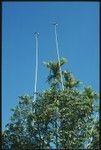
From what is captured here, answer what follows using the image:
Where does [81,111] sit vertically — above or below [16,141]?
above

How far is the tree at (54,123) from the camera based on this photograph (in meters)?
11.3

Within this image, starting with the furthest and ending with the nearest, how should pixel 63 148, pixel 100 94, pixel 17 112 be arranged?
pixel 100 94, pixel 17 112, pixel 63 148

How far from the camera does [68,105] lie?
1183 centimetres

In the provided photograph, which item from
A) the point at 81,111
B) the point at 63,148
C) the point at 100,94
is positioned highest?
the point at 100,94

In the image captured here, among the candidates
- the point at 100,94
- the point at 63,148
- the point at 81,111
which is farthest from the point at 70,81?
the point at 63,148

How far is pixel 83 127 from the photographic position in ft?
37.8

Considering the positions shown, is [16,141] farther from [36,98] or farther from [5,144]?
[36,98]

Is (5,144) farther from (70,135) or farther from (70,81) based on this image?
(70,81)

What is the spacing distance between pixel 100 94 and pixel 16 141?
3251mm

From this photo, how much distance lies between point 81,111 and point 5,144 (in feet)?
7.91

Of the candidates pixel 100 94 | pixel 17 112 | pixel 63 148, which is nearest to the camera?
pixel 63 148

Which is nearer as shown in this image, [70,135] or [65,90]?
[70,135]

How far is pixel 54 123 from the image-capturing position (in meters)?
11.6

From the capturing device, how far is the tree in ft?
37.2
